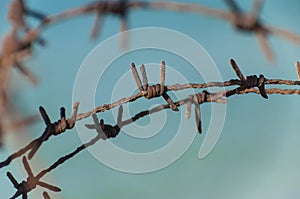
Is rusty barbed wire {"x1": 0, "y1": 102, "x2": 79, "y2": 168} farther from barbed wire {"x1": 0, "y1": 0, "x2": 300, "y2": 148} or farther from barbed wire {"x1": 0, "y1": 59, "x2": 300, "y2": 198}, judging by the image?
barbed wire {"x1": 0, "y1": 0, "x2": 300, "y2": 148}

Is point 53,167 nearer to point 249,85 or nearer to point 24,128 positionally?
point 249,85

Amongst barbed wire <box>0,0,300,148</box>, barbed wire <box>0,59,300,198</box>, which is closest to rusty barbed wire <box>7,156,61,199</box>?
barbed wire <box>0,59,300,198</box>

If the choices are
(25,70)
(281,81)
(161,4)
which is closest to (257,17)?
(161,4)

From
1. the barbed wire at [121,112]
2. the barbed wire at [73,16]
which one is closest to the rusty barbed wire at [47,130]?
the barbed wire at [121,112]

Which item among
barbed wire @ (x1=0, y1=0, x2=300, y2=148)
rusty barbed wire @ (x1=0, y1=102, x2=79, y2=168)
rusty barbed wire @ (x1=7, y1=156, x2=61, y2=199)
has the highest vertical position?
barbed wire @ (x1=0, y1=0, x2=300, y2=148)

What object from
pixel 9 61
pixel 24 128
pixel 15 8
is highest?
pixel 15 8

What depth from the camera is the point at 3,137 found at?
3.72 feet

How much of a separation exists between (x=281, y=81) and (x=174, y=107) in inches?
6.3

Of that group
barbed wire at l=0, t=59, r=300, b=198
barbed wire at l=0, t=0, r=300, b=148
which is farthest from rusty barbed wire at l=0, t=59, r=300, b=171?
barbed wire at l=0, t=0, r=300, b=148

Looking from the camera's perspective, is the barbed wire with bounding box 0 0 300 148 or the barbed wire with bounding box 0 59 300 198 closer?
the barbed wire with bounding box 0 59 300 198

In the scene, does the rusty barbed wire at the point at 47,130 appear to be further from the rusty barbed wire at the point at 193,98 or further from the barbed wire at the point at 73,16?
the barbed wire at the point at 73,16

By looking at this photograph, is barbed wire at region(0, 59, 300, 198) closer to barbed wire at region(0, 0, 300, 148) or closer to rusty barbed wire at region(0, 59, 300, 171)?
rusty barbed wire at region(0, 59, 300, 171)

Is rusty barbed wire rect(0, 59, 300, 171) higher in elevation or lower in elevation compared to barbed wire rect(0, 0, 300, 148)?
lower

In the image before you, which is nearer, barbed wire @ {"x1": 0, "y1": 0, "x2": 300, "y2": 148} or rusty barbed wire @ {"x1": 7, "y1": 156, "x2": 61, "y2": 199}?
rusty barbed wire @ {"x1": 7, "y1": 156, "x2": 61, "y2": 199}
